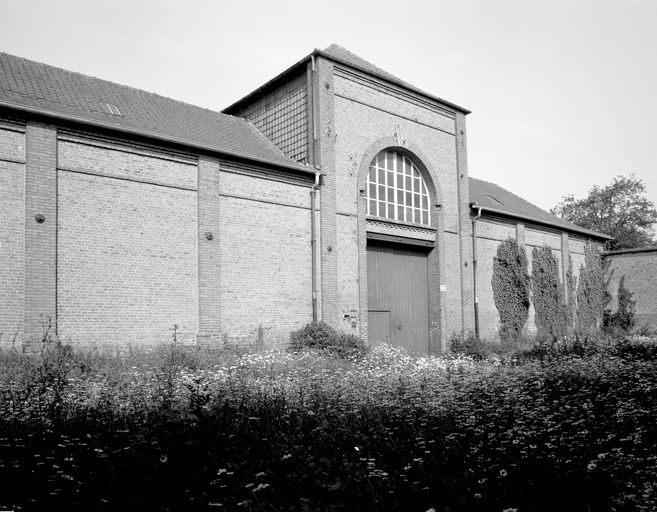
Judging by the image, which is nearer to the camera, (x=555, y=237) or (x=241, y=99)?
(x=241, y=99)

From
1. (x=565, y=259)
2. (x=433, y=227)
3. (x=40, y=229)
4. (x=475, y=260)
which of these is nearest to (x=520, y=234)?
(x=475, y=260)

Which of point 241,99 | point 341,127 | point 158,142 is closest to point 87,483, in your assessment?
point 158,142

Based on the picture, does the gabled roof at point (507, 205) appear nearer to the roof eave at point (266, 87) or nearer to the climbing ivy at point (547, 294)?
the climbing ivy at point (547, 294)

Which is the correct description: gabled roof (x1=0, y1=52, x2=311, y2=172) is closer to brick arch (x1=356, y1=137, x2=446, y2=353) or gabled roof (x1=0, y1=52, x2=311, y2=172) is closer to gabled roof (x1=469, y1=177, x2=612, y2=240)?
brick arch (x1=356, y1=137, x2=446, y2=353)

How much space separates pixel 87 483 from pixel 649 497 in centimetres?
378

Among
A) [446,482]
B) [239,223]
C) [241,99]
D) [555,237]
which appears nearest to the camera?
[446,482]

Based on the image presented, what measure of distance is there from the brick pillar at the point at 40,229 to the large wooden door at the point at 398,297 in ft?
30.7

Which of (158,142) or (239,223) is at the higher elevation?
(158,142)

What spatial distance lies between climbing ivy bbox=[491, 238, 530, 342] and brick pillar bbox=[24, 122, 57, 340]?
16316 mm

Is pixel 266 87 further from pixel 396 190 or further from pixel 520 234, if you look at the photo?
pixel 520 234

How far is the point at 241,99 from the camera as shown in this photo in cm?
2020

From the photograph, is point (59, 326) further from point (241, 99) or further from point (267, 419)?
point (241, 99)

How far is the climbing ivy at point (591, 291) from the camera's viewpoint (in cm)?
2777

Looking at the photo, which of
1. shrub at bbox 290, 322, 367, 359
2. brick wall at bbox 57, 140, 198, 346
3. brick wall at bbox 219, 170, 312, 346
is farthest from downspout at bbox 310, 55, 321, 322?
brick wall at bbox 57, 140, 198, 346
